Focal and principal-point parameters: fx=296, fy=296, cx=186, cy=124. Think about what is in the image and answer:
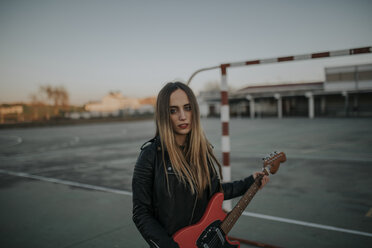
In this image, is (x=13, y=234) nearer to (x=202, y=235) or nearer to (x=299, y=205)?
(x=202, y=235)

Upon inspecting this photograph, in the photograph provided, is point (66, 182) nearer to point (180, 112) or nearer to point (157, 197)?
point (157, 197)

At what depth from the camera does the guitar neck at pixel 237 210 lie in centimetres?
205

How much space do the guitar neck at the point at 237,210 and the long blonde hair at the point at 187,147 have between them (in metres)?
0.26

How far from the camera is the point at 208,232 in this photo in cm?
194

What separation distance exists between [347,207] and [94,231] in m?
3.94

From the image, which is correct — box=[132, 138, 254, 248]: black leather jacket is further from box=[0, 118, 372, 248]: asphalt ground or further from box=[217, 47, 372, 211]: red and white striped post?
box=[0, 118, 372, 248]: asphalt ground

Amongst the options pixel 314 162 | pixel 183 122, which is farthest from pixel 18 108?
pixel 183 122

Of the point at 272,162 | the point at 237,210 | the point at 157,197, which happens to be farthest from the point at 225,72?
the point at 157,197

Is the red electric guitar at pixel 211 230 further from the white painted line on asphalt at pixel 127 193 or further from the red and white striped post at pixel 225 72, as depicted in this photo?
the white painted line on asphalt at pixel 127 193

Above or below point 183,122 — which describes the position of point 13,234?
below

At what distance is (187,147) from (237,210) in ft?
1.92

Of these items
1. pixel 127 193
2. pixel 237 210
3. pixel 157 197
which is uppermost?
pixel 157 197

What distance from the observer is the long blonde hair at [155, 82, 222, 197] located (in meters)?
1.91

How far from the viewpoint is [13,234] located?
4.14 m
